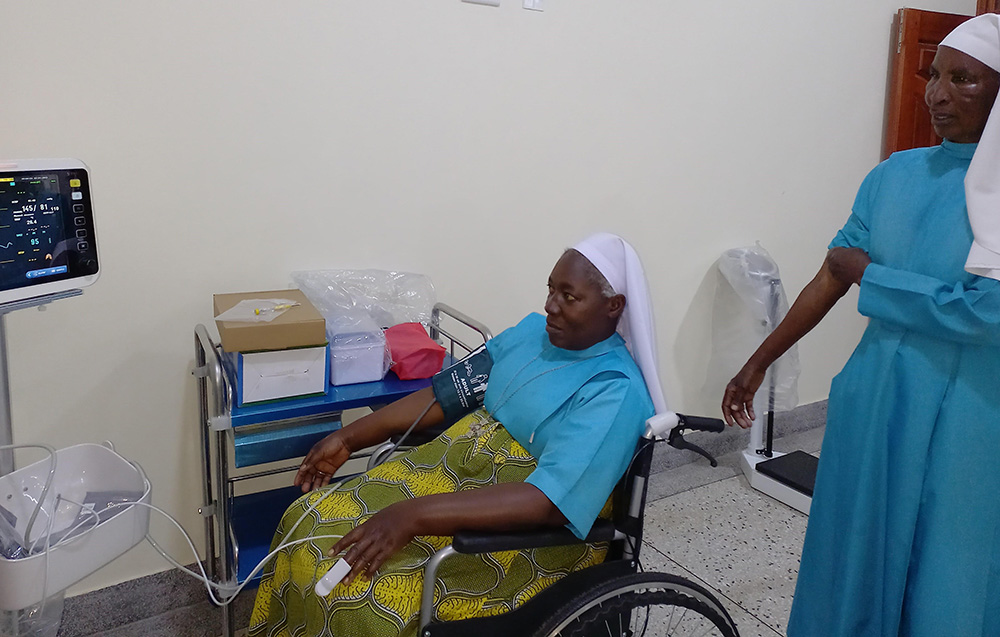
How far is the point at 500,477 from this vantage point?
1.50 m

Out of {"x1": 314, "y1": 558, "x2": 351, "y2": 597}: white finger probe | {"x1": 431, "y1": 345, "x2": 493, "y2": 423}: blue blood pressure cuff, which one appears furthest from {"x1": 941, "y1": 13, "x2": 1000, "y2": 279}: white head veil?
{"x1": 314, "y1": 558, "x2": 351, "y2": 597}: white finger probe

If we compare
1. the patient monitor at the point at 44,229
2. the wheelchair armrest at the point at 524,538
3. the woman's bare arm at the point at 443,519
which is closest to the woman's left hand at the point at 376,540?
the woman's bare arm at the point at 443,519

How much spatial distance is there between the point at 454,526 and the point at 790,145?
2466 mm

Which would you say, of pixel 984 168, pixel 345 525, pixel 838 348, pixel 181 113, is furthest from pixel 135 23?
pixel 838 348

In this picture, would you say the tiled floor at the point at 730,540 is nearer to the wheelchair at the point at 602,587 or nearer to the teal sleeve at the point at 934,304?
the wheelchair at the point at 602,587

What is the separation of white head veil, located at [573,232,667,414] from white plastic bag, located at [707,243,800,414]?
150 centimetres

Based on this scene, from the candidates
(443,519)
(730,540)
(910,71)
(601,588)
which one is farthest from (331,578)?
(910,71)

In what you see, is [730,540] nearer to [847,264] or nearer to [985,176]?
[847,264]

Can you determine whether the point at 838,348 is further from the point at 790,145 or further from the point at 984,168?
the point at 984,168

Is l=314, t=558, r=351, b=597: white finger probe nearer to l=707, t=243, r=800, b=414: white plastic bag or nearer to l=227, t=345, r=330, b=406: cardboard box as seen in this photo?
l=227, t=345, r=330, b=406: cardboard box

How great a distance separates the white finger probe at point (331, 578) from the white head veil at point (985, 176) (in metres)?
1.20

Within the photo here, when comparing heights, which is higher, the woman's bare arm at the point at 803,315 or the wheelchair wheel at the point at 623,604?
the woman's bare arm at the point at 803,315

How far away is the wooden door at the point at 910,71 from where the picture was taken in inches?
126

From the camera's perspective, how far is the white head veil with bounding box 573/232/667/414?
146 cm
